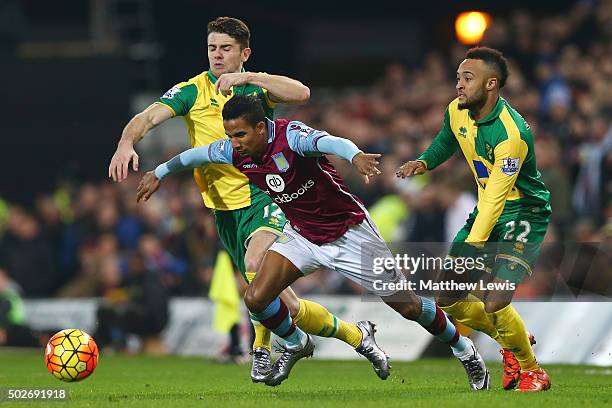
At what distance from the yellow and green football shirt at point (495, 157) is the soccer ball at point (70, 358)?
2948mm

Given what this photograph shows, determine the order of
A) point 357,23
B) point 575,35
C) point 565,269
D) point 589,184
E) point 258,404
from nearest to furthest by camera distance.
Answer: point 258,404, point 565,269, point 589,184, point 575,35, point 357,23

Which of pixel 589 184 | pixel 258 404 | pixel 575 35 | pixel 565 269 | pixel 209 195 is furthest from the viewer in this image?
pixel 575 35

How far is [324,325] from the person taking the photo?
397 inches

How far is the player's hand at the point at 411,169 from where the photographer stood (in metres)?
9.88

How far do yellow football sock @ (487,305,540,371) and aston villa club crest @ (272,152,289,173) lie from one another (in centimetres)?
183

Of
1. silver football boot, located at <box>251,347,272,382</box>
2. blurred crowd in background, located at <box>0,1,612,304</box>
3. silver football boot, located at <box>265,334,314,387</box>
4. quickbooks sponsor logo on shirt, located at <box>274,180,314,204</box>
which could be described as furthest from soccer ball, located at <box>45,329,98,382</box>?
blurred crowd in background, located at <box>0,1,612,304</box>

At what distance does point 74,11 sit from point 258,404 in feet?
58.0

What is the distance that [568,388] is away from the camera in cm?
1002

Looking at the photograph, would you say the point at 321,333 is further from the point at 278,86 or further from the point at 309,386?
the point at 278,86

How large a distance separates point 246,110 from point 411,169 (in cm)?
143

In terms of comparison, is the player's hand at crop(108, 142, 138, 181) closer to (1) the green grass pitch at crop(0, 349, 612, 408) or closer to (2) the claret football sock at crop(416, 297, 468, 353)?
(1) the green grass pitch at crop(0, 349, 612, 408)

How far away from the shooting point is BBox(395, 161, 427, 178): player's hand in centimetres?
988

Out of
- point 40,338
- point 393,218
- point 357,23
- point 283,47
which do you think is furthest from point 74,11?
point 393,218

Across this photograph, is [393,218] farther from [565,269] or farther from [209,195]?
[209,195]
